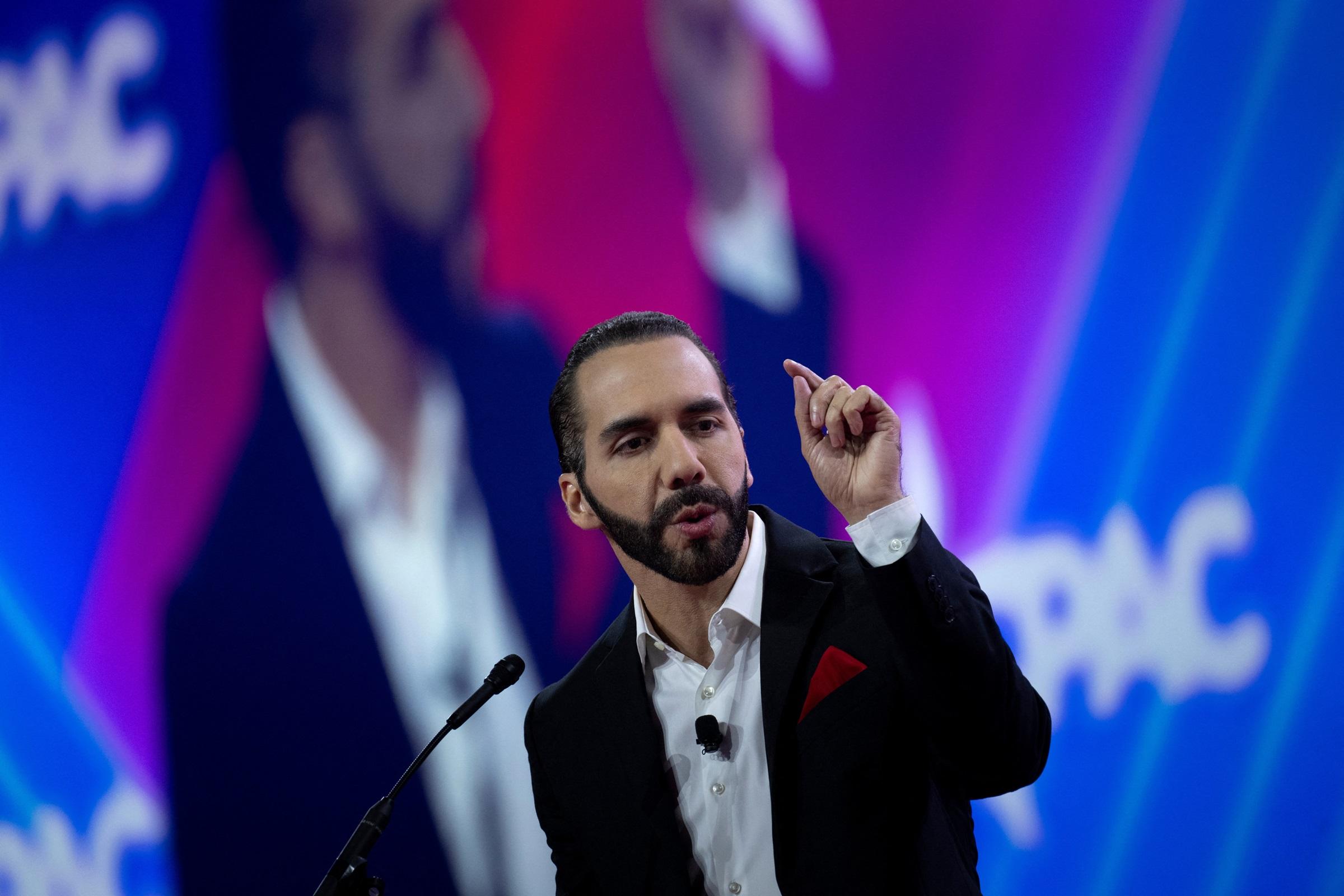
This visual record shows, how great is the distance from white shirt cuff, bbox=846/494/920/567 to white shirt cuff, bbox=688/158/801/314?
3.61ft

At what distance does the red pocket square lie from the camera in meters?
1.65

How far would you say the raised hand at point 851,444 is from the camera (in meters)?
1.45

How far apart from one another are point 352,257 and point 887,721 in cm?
180

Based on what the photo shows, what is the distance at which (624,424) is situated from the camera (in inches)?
70.1

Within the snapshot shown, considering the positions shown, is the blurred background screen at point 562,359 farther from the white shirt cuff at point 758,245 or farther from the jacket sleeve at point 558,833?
the jacket sleeve at point 558,833

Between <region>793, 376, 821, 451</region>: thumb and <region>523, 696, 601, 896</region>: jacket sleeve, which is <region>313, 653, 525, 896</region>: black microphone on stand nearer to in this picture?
<region>523, 696, 601, 896</region>: jacket sleeve

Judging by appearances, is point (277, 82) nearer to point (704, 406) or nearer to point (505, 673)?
point (704, 406)

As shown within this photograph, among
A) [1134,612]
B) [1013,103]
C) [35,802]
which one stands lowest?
[35,802]

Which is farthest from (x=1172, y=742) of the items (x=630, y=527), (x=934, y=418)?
(x=630, y=527)

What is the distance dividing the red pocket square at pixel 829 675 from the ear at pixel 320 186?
1.68 meters

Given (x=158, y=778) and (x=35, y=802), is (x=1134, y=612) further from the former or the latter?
(x=35, y=802)

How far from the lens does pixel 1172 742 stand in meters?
2.20

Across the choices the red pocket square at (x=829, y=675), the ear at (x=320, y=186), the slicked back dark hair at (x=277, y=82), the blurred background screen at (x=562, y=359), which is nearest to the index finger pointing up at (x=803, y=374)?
the red pocket square at (x=829, y=675)

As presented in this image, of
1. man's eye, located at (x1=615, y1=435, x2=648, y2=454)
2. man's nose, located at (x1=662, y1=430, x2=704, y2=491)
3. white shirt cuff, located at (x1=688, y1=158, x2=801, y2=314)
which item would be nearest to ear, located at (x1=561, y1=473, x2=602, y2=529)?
man's eye, located at (x1=615, y1=435, x2=648, y2=454)
